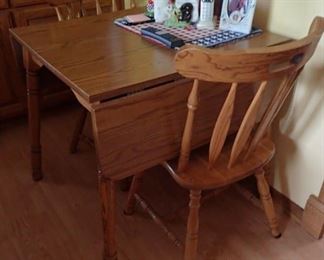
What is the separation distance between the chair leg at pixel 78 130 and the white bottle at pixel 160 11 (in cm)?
62

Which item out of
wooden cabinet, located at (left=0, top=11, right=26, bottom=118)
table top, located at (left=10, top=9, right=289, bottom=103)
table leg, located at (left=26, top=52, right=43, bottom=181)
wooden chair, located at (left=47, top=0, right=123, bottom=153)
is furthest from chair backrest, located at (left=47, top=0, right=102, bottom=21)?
wooden cabinet, located at (left=0, top=11, right=26, bottom=118)

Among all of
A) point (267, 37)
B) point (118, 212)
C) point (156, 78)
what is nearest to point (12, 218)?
point (118, 212)

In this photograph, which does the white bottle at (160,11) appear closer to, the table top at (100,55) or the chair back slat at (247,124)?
the table top at (100,55)

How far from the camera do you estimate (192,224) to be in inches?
45.0

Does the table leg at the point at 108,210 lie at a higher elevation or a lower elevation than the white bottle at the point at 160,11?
lower

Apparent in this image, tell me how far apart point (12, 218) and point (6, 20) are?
103cm

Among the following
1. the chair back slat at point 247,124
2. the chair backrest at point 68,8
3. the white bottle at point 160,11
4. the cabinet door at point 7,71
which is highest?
the white bottle at point 160,11

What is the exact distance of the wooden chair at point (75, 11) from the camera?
1527 mm

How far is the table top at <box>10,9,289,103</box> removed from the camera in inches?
37.4

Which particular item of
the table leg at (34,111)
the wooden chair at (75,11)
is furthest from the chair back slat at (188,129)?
the wooden chair at (75,11)

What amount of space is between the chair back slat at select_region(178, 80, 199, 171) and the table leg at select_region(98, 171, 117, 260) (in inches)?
8.7

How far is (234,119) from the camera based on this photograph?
1.27 m

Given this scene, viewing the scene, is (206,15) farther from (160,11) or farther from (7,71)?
(7,71)

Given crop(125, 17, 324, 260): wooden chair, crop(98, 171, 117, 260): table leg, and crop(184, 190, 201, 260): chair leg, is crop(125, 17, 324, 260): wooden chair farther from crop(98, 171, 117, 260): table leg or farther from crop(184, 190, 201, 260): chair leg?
crop(98, 171, 117, 260): table leg
